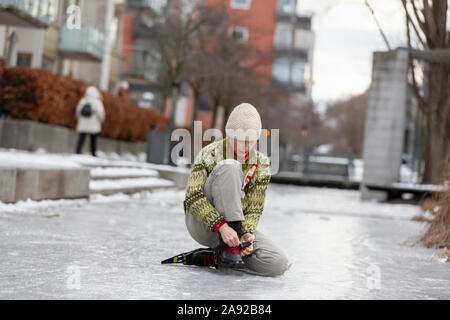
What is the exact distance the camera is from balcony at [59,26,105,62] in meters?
31.2

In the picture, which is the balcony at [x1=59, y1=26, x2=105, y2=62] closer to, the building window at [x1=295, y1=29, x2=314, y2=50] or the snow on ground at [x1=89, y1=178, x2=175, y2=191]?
the snow on ground at [x1=89, y1=178, x2=175, y2=191]

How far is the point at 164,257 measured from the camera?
5957 mm

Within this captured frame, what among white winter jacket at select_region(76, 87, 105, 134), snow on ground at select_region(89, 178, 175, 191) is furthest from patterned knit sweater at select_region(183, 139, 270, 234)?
white winter jacket at select_region(76, 87, 105, 134)

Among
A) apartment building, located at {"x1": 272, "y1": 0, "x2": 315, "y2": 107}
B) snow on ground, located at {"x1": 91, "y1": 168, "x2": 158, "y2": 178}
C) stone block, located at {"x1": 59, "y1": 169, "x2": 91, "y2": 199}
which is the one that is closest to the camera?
stone block, located at {"x1": 59, "y1": 169, "x2": 91, "y2": 199}

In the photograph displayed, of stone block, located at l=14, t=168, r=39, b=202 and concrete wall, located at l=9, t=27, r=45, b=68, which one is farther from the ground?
concrete wall, located at l=9, t=27, r=45, b=68

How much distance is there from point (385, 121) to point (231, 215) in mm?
13565

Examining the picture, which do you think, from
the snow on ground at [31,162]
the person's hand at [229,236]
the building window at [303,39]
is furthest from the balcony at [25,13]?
the building window at [303,39]

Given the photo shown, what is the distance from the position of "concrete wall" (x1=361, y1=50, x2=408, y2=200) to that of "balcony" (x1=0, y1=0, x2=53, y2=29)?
10.3 m

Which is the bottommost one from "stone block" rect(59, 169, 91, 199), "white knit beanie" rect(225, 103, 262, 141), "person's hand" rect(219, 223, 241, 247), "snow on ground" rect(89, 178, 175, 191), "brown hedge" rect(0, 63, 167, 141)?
"snow on ground" rect(89, 178, 175, 191)

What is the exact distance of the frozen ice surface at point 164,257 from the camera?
14.4 feet

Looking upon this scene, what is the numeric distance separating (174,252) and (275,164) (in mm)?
21803

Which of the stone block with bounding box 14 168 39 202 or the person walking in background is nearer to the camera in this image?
the stone block with bounding box 14 168 39 202

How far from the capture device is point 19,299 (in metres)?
3.80

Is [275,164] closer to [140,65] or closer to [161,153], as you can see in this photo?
[161,153]
